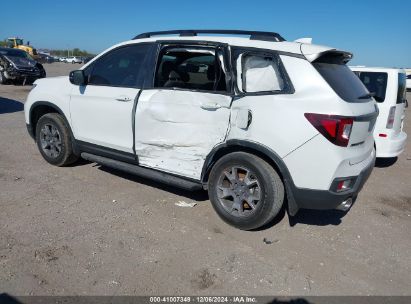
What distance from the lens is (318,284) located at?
2.95m

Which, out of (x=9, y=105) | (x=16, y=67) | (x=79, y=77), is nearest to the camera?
(x=79, y=77)

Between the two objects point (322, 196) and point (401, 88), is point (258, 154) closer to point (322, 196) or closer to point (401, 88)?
point (322, 196)

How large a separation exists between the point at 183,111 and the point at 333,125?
1541 millimetres

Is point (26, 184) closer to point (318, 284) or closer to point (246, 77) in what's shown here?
point (246, 77)

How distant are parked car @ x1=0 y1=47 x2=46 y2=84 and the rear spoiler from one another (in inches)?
650

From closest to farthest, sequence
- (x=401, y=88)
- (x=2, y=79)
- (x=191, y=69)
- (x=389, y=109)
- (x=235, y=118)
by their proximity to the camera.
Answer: (x=235, y=118) → (x=191, y=69) → (x=389, y=109) → (x=401, y=88) → (x=2, y=79)

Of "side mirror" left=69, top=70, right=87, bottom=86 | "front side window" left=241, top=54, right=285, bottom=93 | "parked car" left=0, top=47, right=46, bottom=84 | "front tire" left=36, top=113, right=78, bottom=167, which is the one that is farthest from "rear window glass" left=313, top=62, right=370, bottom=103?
"parked car" left=0, top=47, right=46, bottom=84

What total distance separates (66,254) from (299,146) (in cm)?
227

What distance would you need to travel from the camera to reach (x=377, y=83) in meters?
5.88

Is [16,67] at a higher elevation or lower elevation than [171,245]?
higher

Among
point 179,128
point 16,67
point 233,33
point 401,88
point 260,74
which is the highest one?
point 233,33

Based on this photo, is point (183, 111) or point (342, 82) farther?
point (183, 111)

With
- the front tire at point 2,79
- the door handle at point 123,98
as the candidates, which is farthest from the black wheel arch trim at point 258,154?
the front tire at point 2,79

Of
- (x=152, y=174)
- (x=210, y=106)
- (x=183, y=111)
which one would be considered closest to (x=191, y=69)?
(x=183, y=111)
